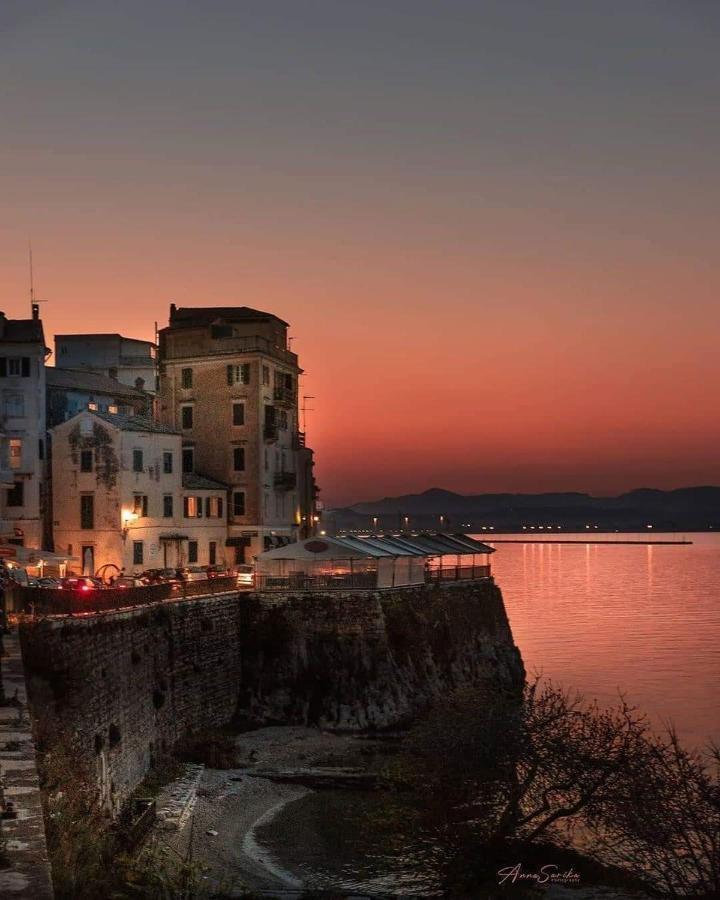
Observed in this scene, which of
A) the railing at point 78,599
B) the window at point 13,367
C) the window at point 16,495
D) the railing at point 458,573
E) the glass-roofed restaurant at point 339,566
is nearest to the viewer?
the railing at point 78,599

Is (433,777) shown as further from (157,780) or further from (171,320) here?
(171,320)

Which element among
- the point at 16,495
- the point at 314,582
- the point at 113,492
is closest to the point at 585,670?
Answer: the point at 314,582

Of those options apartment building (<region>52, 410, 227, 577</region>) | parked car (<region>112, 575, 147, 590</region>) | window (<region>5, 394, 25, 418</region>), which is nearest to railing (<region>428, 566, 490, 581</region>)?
parked car (<region>112, 575, 147, 590</region>)

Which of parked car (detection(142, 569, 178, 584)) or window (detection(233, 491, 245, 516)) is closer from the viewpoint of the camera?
parked car (detection(142, 569, 178, 584))

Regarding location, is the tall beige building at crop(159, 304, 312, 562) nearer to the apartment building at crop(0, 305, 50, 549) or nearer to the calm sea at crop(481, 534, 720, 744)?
the apartment building at crop(0, 305, 50, 549)

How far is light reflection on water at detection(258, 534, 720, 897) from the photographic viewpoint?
31.6 metres

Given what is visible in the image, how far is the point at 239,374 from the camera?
74500 millimetres

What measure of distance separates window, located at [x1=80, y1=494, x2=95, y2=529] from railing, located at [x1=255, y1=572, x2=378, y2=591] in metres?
16.9

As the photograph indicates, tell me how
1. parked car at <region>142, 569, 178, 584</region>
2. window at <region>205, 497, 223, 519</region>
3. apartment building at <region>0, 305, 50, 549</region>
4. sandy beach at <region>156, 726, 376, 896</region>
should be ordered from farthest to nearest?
window at <region>205, 497, 223, 519</region> → apartment building at <region>0, 305, 50, 549</region> → parked car at <region>142, 569, 178, 584</region> → sandy beach at <region>156, 726, 376, 896</region>

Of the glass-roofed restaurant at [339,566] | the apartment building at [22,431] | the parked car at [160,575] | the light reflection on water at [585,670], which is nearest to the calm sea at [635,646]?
the light reflection on water at [585,670]

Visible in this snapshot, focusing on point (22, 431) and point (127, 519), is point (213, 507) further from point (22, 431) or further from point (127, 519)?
point (22, 431)

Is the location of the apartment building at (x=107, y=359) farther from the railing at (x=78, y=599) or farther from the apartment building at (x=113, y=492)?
the railing at (x=78, y=599)

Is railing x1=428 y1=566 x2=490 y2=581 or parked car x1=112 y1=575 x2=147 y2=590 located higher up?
parked car x1=112 y1=575 x2=147 y2=590

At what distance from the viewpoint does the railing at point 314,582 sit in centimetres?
5181
